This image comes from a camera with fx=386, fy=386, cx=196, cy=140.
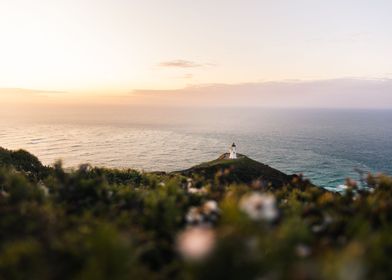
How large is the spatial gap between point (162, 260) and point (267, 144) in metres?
140

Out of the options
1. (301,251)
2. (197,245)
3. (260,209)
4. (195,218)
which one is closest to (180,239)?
(260,209)

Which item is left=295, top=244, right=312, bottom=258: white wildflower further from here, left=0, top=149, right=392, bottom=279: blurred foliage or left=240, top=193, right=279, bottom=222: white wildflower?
left=240, top=193, right=279, bottom=222: white wildflower

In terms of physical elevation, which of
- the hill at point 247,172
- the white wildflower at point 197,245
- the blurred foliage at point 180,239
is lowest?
the hill at point 247,172

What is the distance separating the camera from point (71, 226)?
28.0 ft

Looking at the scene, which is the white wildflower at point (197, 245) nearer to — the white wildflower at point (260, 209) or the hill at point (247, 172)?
the white wildflower at point (260, 209)

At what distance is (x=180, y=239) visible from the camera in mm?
6078

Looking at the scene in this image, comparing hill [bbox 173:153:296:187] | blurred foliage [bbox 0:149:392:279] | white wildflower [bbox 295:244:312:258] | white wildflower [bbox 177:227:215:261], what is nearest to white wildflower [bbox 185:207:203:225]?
blurred foliage [bbox 0:149:392:279]

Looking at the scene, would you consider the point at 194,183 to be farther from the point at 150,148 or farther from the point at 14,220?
the point at 150,148

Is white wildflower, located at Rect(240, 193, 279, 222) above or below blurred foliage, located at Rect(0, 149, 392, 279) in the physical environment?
above

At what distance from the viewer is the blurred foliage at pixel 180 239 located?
5.45 m

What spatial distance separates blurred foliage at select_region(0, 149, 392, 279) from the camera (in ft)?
17.9

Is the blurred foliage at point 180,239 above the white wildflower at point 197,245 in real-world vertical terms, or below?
below

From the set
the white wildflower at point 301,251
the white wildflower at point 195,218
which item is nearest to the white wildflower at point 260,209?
the white wildflower at point 301,251

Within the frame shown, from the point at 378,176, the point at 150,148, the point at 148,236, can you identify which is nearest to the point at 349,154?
the point at 150,148
